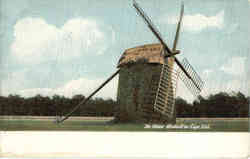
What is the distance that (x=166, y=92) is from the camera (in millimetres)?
8359

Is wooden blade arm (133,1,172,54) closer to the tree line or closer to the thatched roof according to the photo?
the thatched roof

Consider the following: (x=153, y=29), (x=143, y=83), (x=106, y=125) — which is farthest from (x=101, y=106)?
(x=153, y=29)

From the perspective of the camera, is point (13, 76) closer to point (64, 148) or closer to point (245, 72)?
point (64, 148)

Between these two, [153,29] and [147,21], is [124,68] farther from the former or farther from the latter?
[147,21]

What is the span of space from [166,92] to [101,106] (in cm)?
180

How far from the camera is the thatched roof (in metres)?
8.43

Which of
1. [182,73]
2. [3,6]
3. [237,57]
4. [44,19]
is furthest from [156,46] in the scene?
[3,6]

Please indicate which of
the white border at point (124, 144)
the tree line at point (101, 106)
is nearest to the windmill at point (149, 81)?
the tree line at point (101, 106)

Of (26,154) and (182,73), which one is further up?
(182,73)

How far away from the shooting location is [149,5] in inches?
336

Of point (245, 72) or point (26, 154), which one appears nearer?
point (26, 154)

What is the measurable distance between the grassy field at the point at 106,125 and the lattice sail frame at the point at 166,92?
0.42m

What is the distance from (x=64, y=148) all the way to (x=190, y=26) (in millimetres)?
4755

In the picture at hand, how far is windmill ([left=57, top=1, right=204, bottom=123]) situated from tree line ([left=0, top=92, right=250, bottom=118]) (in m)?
0.19
